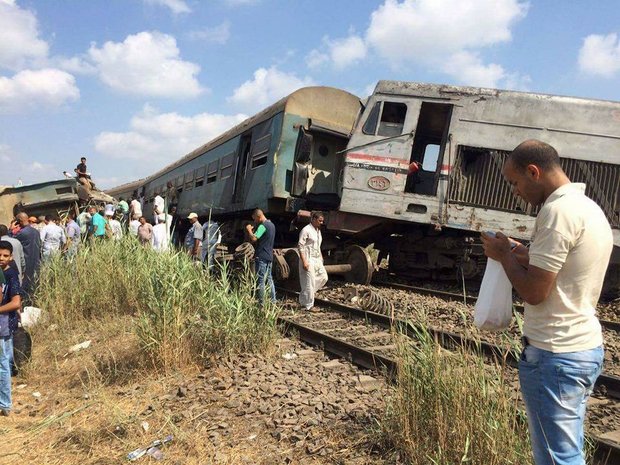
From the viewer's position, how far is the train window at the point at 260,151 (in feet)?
34.6

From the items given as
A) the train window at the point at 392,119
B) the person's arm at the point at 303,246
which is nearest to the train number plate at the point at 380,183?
the train window at the point at 392,119

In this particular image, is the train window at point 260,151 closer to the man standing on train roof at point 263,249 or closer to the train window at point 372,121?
the train window at point 372,121

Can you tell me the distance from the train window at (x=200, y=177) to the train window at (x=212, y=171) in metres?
0.55

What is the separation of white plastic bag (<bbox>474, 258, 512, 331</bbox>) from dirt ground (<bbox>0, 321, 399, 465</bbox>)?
1.33m

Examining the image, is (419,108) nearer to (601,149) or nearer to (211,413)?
(601,149)

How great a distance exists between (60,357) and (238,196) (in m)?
6.88

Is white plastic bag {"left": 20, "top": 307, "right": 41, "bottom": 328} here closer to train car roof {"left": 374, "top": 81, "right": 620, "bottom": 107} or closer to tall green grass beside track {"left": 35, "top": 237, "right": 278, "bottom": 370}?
tall green grass beside track {"left": 35, "top": 237, "right": 278, "bottom": 370}

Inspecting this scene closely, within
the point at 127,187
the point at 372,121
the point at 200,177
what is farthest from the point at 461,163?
the point at 127,187

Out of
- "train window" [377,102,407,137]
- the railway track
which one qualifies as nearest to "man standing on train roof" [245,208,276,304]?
the railway track

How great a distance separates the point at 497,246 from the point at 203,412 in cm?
270

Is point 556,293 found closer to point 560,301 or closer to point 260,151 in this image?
point 560,301

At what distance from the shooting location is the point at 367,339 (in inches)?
226

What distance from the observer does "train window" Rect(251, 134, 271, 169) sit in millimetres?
10539

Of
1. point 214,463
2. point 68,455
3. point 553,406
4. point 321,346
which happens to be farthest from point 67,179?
point 553,406
